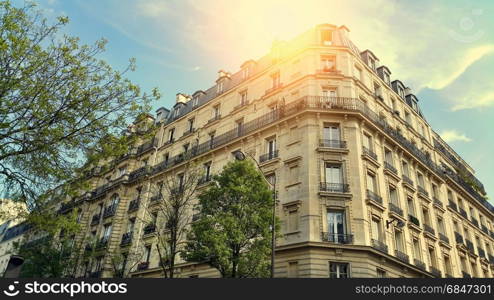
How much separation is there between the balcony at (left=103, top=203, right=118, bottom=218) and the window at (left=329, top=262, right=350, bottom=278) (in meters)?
21.4

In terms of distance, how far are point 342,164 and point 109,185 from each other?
24.2m

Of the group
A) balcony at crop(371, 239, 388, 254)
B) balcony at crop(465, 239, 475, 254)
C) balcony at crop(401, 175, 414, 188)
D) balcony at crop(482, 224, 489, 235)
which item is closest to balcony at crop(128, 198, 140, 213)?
balcony at crop(371, 239, 388, 254)

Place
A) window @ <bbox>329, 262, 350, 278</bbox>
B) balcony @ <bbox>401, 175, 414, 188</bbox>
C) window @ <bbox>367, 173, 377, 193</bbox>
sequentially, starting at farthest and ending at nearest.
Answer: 1. balcony @ <bbox>401, 175, 414, 188</bbox>
2. window @ <bbox>367, 173, 377, 193</bbox>
3. window @ <bbox>329, 262, 350, 278</bbox>

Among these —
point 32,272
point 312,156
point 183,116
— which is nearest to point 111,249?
point 32,272

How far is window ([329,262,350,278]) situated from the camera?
58.7ft

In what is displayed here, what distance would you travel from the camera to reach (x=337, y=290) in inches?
275

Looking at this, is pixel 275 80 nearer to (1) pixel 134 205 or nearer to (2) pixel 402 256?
(2) pixel 402 256

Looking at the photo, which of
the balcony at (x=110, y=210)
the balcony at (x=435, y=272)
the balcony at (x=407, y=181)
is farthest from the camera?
the balcony at (x=110, y=210)

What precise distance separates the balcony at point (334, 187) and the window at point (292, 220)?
203 cm

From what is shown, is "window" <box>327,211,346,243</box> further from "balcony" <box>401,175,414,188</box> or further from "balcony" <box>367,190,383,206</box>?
"balcony" <box>401,175,414,188</box>

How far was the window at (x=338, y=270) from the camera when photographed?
17906 millimetres

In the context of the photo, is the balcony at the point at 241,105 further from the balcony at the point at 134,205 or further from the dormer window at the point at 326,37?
the balcony at the point at 134,205

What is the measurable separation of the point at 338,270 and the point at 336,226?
94.0 inches

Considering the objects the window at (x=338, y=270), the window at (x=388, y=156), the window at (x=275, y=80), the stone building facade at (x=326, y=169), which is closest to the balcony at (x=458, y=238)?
the stone building facade at (x=326, y=169)
